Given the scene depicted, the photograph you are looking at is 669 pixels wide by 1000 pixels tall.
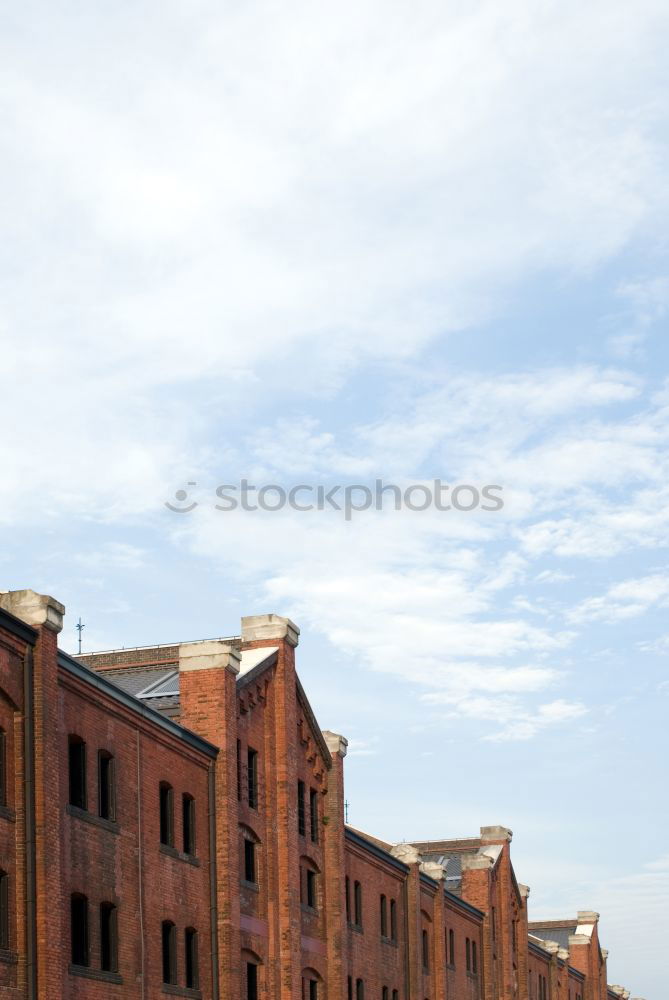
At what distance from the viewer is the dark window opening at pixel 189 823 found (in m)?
34.8

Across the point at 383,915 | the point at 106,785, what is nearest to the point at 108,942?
the point at 106,785

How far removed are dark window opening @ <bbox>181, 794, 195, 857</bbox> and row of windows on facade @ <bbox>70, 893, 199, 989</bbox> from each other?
1845 millimetres

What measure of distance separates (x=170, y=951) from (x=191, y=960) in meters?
1.36

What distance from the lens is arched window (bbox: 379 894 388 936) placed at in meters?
49.7

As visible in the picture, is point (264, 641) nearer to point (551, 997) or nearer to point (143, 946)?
point (143, 946)

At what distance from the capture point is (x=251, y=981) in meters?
37.6

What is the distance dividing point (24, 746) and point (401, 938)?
28.1 meters

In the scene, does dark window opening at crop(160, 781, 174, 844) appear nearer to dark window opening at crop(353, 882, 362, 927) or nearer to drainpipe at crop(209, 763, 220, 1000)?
drainpipe at crop(209, 763, 220, 1000)

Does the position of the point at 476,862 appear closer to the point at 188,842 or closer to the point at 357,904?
the point at 357,904

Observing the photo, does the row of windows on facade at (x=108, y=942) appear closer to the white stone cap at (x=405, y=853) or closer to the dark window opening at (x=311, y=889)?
the dark window opening at (x=311, y=889)

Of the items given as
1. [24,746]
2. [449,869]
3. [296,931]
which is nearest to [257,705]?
[296,931]

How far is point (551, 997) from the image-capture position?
75.4 meters

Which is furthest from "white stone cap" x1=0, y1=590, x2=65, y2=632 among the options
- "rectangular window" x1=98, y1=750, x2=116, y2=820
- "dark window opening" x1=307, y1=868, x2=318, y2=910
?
"dark window opening" x1=307, y1=868, x2=318, y2=910

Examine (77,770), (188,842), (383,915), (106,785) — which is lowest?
(383,915)
